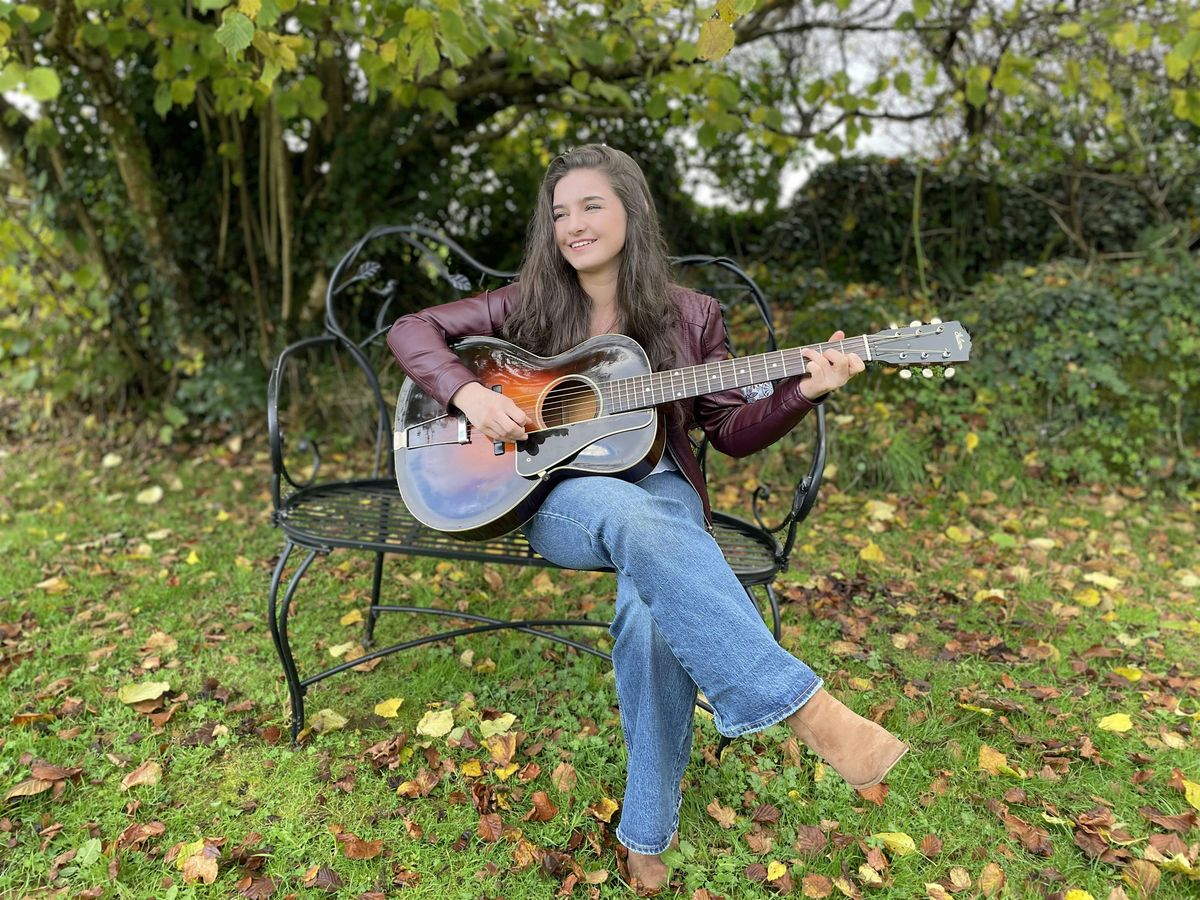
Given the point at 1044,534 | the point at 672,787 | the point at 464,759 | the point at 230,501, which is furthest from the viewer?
the point at 230,501

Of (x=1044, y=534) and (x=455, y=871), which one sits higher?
(x=455, y=871)

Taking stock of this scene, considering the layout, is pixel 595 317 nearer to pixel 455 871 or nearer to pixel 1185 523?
pixel 455 871

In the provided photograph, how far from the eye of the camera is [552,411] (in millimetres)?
2008

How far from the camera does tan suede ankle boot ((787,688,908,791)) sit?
1.55m

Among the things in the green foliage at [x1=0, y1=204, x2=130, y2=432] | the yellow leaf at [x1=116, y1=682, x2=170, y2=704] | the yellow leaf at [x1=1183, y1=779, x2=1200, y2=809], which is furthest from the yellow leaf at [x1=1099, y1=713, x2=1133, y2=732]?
the green foliage at [x1=0, y1=204, x2=130, y2=432]

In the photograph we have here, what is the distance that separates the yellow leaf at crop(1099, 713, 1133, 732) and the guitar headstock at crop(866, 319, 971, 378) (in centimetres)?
119

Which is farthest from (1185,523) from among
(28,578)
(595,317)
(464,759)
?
(28,578)

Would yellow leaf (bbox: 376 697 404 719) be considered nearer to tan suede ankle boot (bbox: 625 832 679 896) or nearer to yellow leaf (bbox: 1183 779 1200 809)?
tan suede ankle boot (bbox: 625 832 679 896)

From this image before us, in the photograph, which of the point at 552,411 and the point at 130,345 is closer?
the point at 552,411

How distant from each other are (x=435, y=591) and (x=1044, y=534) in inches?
103

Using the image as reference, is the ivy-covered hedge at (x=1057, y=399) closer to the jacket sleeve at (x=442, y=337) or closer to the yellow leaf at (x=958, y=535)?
the yellow leaf at (x=958, y=535)

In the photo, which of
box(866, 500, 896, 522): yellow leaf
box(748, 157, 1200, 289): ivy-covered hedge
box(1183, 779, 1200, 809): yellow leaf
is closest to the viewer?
box(1183, 779, 1200, 809): yellow leaf

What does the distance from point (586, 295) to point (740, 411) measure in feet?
1.75

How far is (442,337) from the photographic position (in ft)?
7.26
